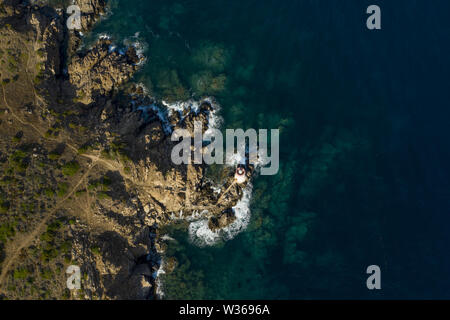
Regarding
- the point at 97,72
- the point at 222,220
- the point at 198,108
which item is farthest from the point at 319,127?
the point at 97,72

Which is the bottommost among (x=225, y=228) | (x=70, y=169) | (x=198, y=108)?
(x=225, y=228)

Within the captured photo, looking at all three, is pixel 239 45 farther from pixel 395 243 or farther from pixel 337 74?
pixel 395 243

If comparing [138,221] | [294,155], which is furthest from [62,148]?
[294,155]

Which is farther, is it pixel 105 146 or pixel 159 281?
pixel 159 281

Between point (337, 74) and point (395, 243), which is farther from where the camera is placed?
point (337, 74)

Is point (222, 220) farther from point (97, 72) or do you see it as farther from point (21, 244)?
point (97, 72)

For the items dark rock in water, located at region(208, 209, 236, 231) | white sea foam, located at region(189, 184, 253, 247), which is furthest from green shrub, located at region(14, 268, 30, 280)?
dark rock in water, located at region(208, 209, 236, 231)

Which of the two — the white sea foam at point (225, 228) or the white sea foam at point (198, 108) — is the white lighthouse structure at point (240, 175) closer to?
the white sea foam at point (225, 228)

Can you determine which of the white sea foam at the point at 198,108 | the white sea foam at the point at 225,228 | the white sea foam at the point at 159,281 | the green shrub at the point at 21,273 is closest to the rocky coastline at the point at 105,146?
Result: the white sea foam at the point at 159,281
